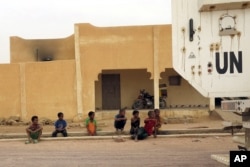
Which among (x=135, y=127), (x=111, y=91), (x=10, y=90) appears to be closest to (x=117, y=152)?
(x=135, y=127)

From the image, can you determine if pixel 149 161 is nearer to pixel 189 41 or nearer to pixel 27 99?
pixel 189 41

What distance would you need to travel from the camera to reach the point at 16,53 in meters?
21.6

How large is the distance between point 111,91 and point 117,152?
12.1 metres

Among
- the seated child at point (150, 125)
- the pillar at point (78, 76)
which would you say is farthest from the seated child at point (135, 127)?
the pillar at point (78, 76)

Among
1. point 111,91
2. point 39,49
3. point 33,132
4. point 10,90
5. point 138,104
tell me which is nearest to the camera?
point 33,132

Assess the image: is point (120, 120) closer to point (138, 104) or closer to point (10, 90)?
point (138, 104)

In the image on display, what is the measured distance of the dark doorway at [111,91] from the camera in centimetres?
2134

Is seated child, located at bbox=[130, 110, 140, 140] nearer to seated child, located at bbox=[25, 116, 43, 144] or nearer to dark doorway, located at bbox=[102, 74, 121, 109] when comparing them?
seated child, located at bbox=[25, 116, 43, 144]

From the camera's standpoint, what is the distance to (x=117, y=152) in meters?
9.48

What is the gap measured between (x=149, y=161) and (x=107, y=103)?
1320cm

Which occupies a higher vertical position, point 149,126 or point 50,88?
point 50,88

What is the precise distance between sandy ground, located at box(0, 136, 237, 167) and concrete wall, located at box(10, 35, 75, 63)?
1005 centimetres

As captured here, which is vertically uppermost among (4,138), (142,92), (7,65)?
(7,65)

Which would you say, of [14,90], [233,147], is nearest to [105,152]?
[233,147]
